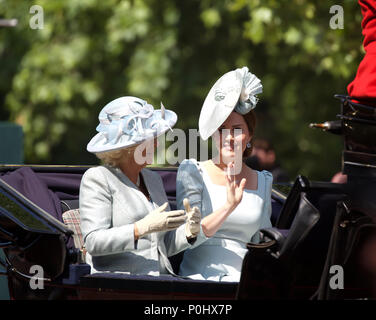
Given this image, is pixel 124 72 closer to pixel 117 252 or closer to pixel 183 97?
pixel 183 97

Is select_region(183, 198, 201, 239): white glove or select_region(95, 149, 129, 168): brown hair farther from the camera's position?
select_region(95, 149, 129, 168): brown hair

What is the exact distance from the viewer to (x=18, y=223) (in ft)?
10.6

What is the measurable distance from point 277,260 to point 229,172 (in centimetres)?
49

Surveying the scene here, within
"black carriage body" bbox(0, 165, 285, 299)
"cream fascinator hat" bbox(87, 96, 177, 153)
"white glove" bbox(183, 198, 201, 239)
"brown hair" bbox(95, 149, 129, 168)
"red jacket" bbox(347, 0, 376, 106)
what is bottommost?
"black carriage body" bbox(0, 165, 285, 299)

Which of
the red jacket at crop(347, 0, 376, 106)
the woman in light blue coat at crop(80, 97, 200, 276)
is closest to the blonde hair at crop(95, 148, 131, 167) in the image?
the woman in light blue coat at crop(80, 97, 200, 276)

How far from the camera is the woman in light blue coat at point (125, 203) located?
3.25 metres

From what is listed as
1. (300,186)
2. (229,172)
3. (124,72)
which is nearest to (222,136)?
(229,172)

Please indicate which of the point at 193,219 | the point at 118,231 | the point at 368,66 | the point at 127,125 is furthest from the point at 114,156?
the point at 368,66

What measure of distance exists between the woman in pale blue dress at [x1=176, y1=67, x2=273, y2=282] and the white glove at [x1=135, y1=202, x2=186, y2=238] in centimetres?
27

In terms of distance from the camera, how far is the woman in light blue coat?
3.25m

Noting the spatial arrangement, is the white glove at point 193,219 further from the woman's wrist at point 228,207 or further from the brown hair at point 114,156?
the brown hair at point 114,156

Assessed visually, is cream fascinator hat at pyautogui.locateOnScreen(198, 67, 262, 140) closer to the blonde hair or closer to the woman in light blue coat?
the woman in light blue coat

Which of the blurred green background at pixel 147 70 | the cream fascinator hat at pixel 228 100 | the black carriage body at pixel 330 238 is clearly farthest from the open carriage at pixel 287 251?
the blurred green background at pixel 147 70

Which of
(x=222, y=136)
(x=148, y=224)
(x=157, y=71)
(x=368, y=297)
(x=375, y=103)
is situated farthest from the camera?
(x=157, y=71)
